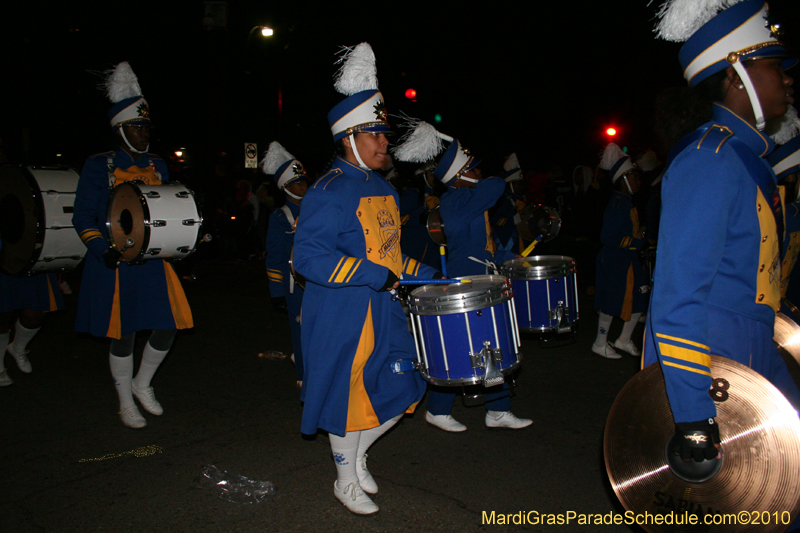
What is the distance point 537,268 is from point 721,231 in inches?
97.4

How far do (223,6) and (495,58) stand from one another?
850 centimetres

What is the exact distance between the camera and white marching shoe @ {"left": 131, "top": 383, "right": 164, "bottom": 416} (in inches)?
183

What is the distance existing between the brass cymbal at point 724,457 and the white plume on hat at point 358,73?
2236mm

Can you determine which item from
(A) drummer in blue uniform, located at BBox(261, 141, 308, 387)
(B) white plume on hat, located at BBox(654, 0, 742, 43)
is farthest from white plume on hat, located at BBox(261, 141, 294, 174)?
(B) white plume on hat, located at BBox(654, 0, 742, 43)

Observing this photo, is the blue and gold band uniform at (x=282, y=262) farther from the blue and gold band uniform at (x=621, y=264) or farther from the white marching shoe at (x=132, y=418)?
the blue and gold band uniform at (x=621, y=264)

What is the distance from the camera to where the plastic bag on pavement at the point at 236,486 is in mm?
3357

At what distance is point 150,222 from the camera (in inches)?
155

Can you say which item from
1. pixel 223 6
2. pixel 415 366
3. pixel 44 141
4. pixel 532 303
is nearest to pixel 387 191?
pixel 415 366

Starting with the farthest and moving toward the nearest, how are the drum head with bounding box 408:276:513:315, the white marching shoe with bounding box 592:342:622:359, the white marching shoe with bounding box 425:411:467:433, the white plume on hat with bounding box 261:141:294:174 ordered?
the white marching shoe with bounding box 592:342:622:359
the white plume on hat with bounding box 261:141:294:174
the white marching shoe with bounding box 425:411:467:433
the drum head with bounding box 408:276:513:315

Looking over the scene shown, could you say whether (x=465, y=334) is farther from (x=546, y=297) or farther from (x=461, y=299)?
(x=546, y=297)

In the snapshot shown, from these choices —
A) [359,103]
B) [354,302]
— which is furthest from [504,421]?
[359,103]

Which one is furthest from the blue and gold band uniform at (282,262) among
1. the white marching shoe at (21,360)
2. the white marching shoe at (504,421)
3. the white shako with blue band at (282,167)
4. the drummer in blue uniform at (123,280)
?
the white marching shoe at (21,360)

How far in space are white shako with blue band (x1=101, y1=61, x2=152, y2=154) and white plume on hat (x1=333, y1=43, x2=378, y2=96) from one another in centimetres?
193

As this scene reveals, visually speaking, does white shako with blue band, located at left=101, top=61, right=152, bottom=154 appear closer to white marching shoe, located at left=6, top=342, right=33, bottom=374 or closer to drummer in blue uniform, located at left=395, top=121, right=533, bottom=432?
drummer in blue uniform, located at left=395, top=121, right=533, bottom=432
